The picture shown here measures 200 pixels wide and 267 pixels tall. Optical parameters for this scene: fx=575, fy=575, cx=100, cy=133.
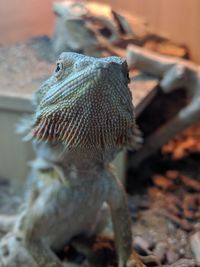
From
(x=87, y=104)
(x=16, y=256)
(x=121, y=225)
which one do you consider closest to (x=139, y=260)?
(x=121, y=225)

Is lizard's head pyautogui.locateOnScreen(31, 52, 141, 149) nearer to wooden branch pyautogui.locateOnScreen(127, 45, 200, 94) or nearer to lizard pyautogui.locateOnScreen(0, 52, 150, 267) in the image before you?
lizard pyautogui.locateOnScreen(0, 52, 150, 267)

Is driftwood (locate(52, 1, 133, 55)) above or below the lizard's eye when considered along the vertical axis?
below

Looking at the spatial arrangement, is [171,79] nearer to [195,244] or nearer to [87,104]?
[195,244]

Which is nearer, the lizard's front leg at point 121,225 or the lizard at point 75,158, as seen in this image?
the lizard at point 75,158

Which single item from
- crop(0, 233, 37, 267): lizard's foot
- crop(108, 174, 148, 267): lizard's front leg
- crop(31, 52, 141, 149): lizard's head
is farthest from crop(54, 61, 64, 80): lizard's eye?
crop(0, 233, 37, 267): lizard's foot

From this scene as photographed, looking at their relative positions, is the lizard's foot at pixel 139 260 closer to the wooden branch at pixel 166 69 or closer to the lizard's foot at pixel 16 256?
the lizard's foot at pixel 16 256

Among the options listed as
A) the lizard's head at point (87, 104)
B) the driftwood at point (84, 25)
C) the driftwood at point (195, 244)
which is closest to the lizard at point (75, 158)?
the lizard's head at point (87, 104)
